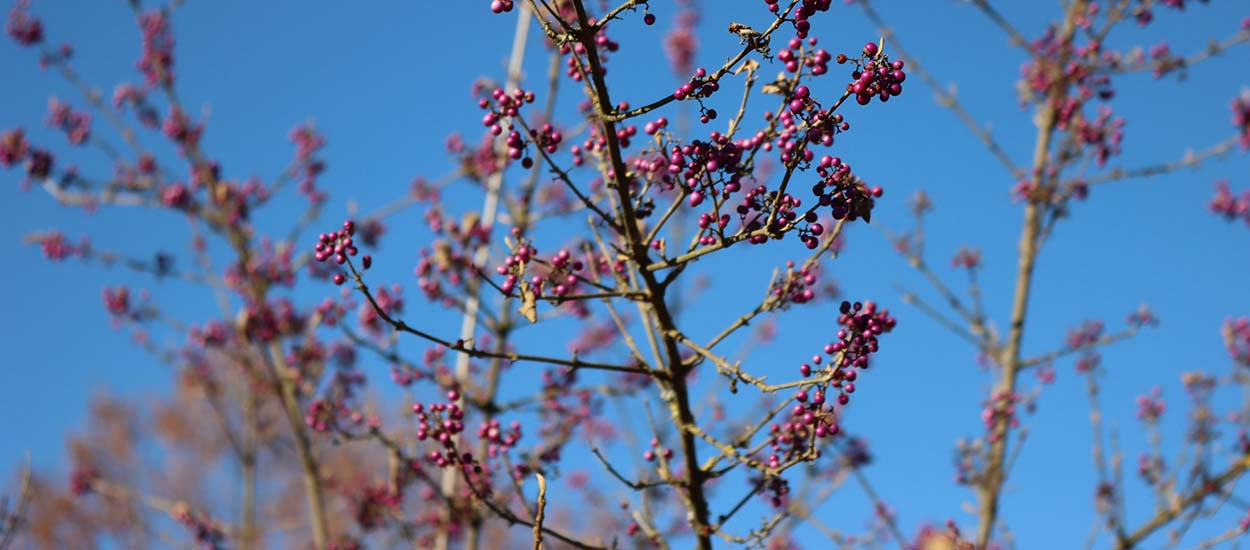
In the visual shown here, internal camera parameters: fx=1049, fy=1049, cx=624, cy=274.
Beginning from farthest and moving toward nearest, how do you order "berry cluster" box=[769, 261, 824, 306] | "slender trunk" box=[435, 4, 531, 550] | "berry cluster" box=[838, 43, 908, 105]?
"slender trunk" box=[435, 4, 531, 550]
"berry cluster" box=[769, 261, 824, 306]
"berry cluster" box=[838, 43, 908, 105]

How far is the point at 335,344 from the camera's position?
7160 mm

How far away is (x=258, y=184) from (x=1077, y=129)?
5.93 metres

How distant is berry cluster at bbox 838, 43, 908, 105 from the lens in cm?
235

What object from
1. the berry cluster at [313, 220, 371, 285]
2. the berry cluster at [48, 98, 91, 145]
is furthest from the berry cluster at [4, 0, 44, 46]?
the berry cluster at [313, 220, 371, 285]

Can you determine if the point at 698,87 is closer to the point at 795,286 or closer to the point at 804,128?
the point at 804,128

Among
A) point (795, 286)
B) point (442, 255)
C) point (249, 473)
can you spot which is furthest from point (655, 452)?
point (249, 473)

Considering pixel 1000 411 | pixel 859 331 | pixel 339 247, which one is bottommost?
pixel 859 331

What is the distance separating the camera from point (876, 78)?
2.36 meters

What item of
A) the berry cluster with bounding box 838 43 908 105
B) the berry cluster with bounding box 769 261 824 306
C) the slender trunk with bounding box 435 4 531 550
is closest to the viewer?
the berry cluster with bounding box 838 43 908 105

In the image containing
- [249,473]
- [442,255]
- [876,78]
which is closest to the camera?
[876,78]

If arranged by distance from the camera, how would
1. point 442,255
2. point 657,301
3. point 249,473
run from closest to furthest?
point 657,301
point 442,255
point 249,473

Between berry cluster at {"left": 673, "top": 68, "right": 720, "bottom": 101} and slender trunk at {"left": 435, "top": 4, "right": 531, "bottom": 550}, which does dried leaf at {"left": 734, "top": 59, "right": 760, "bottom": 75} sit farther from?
slender trunk at {"left": 435, "top": 4, "right": 531, "bottom": 550}

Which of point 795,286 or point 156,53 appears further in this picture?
point 156,53

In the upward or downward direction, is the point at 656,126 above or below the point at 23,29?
below
